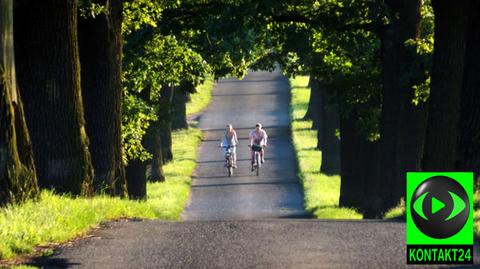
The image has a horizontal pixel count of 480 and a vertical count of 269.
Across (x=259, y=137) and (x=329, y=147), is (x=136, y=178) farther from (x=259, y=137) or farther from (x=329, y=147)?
(x=329, y=147)

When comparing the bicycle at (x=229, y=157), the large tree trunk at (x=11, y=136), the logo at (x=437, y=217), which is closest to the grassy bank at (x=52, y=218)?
the large tree trunk at (x=11, y=136)

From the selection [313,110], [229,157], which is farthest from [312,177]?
[313,110]

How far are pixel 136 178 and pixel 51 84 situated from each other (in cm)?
1535

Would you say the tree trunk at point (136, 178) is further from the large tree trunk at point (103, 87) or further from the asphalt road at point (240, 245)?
the asphalt road at point (240, 245)

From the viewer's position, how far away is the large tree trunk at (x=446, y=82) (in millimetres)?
21703

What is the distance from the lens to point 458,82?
71.9 ft

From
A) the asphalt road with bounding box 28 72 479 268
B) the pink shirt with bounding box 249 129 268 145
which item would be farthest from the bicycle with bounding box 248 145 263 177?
the asphalt road with bounding box 28 72 479 268

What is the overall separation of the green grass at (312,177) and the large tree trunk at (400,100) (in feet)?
16.0

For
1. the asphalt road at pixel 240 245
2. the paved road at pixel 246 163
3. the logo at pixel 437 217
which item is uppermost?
the logo at pixel 437 217

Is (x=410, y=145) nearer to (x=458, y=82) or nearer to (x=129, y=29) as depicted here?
(x=458, y=82)

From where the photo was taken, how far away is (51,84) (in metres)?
19.6

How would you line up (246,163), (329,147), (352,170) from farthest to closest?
(246,163)
(329,147)
(352,170)

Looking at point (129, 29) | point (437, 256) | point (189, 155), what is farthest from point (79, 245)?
point (189, 155)

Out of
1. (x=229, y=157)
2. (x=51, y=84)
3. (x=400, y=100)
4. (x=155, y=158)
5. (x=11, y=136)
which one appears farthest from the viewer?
(x=229, y=157)
